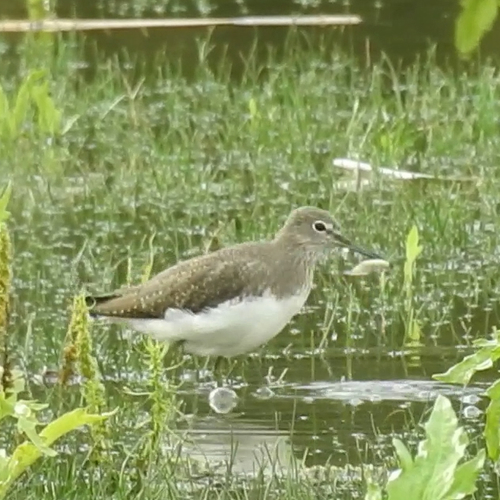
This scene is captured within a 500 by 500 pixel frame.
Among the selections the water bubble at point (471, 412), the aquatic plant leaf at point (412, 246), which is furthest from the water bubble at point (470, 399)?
the aquatic plant leaf at point (412, 246)

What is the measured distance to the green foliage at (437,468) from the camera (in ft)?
9.65

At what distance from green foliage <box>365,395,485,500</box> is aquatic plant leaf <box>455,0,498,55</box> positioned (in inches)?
23.5

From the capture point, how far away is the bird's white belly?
6.33 meters

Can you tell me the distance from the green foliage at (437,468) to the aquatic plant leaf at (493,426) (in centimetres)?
17

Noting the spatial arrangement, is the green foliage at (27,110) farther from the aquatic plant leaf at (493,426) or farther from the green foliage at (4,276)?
the aquatic plant leaf at (493,426)

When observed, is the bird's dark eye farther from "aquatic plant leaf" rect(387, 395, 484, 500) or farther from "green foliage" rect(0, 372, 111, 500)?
"aquatic plant leaf" rect(387, 395, 484, 500)

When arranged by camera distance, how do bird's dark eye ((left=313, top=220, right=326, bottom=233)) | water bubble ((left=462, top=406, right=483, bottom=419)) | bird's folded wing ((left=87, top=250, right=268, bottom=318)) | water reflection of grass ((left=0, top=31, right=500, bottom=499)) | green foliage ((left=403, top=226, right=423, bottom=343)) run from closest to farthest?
water bubble ((left=462, top=406, right=483, bottom=419)) < bird's folded wing ((left=87, top=250, right=268, bottom=318)) < water reflection of grass ((left=0, top=31, right=500, bottom=499)) < green foliage ((left=403, top=226, right=423, bottom=343)) < bird's dark eye ((left=313, top=220, right=326, bottom=233))

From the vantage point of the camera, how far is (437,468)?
2959 millimetres

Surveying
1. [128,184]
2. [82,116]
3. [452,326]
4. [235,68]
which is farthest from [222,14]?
[452,326]

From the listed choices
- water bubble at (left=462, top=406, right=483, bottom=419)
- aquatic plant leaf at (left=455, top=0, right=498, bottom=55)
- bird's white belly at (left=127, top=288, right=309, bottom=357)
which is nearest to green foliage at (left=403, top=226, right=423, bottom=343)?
bird's white belly at (left=127, top=288, right=309, bottom=357)

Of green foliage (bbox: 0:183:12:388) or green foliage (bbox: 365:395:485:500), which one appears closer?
green foliage (bbox: 365:395:485:500)

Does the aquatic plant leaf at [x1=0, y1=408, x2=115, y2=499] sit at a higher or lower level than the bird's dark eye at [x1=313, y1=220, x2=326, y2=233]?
higher

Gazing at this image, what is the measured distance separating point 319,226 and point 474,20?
13.9 feet

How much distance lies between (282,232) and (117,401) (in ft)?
3.99
